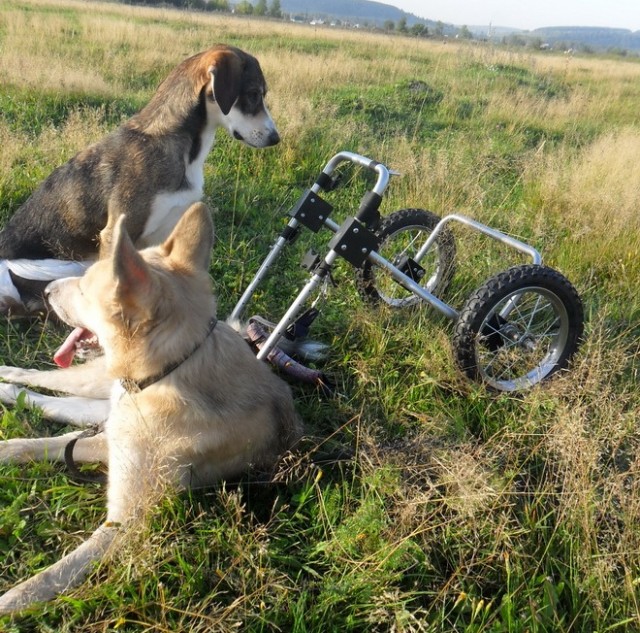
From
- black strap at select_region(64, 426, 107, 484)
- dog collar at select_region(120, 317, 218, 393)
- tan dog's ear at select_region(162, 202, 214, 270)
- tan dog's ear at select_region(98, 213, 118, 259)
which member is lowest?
black strap at select_region(64, 426, 107, 484)

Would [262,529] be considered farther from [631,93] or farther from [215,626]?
[631,93]

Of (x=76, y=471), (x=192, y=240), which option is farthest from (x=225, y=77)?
(x=76, y=471)

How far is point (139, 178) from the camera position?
401 cm

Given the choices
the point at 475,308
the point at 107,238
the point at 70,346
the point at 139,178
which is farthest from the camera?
the point at 139,178

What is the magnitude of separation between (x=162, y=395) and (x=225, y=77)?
9.35 feet

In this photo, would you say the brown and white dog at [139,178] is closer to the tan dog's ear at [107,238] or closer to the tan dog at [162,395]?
the tan dog's ear at [107,238]

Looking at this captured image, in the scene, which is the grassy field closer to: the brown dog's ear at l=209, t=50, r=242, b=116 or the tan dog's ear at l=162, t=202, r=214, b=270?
the tan dog's ear at l=162, t=202, r=214, b=270

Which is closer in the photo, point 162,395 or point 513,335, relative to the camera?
point 162,395

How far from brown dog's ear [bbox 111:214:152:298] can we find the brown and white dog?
2.02 meters

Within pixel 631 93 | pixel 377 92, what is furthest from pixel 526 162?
pixel 631 93

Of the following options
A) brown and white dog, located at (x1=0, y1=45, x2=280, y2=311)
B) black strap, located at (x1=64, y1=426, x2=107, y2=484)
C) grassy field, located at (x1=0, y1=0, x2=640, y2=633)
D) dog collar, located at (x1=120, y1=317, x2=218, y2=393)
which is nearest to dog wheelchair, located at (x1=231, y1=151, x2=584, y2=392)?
grassy field, located at (x1=0, y1=0, x2=640, y2=633)

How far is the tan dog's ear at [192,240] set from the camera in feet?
8.02

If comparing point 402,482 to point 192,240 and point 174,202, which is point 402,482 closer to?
point 192,240

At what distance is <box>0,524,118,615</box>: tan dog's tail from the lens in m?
1.87
